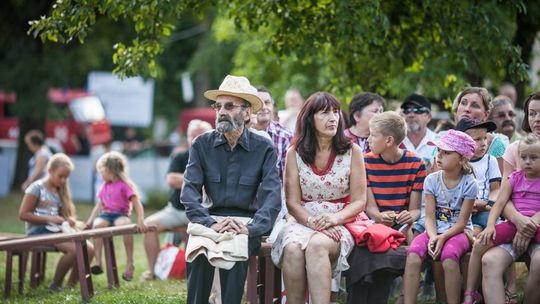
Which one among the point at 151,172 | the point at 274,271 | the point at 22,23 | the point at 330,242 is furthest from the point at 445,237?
the point at 22,23

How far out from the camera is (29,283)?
1055 cm

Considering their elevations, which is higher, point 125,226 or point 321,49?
point 321,49

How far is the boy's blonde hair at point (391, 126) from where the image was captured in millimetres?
7258

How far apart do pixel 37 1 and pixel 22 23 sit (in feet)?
2.71

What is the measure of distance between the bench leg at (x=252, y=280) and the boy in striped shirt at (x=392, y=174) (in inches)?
43.2

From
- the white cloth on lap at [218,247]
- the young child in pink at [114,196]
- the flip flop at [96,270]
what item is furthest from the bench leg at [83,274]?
the white cloth on lap at [218,247]

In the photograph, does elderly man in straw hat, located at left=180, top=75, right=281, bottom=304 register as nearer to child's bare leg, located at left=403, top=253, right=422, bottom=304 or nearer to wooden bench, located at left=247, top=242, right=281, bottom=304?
wooden bench, located at left=247, top=242, right=281, bottom=304

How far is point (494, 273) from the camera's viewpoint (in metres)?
6.47

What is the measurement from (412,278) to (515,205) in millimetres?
1009

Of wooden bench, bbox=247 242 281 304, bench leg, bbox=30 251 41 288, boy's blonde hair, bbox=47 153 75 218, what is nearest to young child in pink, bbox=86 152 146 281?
boy's blonde hair, bbox=47 153 75 218

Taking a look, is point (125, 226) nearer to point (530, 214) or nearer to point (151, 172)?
point (530, 214)

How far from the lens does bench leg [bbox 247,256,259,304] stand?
23.0 ft

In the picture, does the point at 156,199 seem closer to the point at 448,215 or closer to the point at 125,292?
the point at 125,292

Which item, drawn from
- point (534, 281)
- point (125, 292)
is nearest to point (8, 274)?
point (125, 292)
